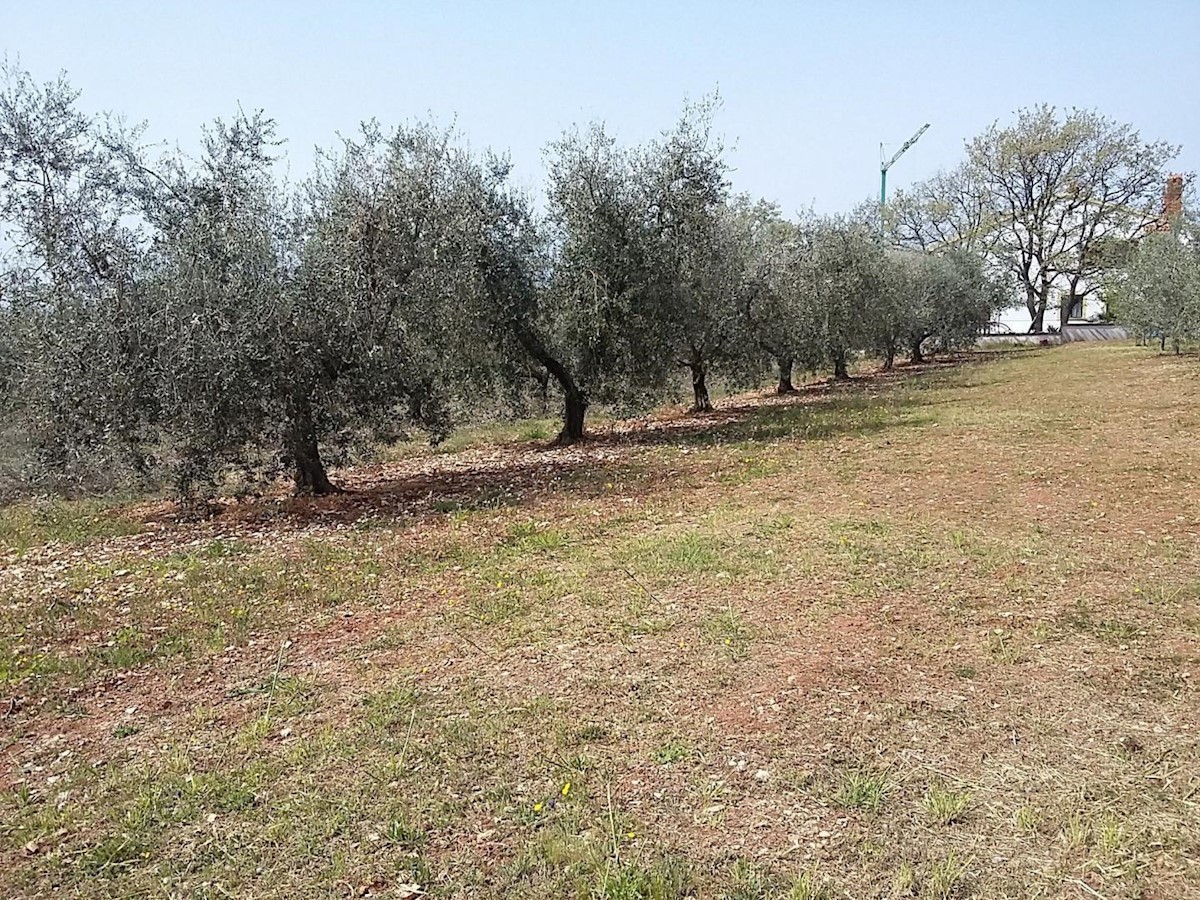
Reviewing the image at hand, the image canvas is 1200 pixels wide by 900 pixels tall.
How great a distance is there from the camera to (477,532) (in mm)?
9609

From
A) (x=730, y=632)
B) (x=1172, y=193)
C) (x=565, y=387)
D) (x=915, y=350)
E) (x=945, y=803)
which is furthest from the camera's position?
(x=1172, y=193)

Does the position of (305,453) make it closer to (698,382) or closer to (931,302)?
(698,382)

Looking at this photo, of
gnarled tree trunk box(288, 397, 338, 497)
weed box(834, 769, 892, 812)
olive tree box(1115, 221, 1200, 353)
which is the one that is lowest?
weed box(834, 769, 892, 812)

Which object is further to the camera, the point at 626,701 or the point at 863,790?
the point at 626,701

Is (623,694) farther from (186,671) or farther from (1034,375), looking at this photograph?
(1034,375)

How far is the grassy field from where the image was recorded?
3520 millimetres

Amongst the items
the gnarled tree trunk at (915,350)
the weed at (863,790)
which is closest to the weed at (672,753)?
the weed at (863,790)

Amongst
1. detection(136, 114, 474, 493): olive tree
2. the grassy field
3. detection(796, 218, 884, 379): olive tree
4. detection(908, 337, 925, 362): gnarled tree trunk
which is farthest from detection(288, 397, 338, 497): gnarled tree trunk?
detection(908, 337, 925, 362): gnarled tree trunk

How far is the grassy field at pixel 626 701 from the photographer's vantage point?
11.5 ft

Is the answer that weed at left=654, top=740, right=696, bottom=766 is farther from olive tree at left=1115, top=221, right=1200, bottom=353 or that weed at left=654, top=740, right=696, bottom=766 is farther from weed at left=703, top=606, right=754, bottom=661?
olive tree at left=1115, top=221, right=1200, bottom=353

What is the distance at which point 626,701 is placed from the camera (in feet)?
16.3

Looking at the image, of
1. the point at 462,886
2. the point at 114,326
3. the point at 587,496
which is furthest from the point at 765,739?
the point at 114,326

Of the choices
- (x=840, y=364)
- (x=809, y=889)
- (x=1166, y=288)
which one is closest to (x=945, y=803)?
(x=809, y=889)

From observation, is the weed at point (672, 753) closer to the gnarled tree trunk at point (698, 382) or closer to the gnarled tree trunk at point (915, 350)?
the gnarled tree trunk at point (698, 382)
